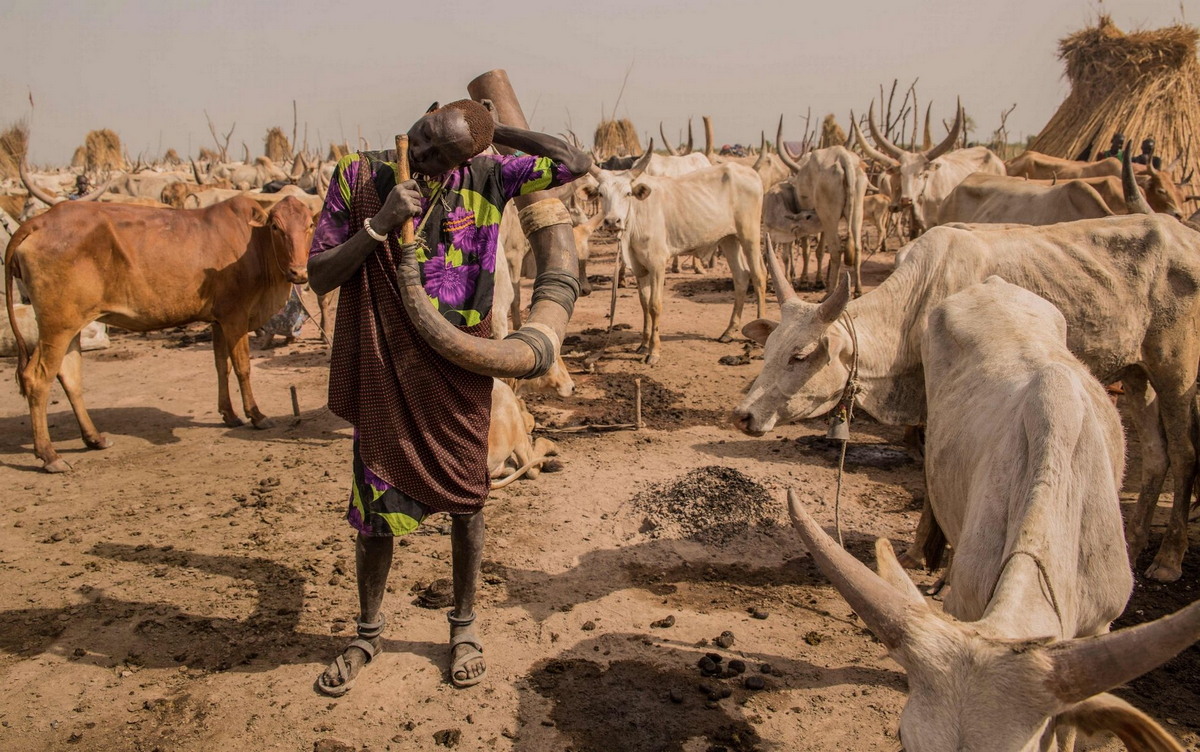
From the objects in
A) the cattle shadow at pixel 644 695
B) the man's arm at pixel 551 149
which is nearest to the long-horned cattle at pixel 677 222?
the cattle shadow at pixel 644 695

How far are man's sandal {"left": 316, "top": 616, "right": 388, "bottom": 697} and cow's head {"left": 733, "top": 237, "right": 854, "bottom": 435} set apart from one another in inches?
79.1

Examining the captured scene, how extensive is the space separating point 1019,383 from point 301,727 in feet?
9.85

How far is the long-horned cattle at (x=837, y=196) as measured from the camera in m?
11.0

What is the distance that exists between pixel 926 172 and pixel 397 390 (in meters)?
10.1

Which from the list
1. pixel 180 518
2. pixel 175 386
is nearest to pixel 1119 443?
pixel 180 518

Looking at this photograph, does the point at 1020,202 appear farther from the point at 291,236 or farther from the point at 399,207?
the point at 399,207

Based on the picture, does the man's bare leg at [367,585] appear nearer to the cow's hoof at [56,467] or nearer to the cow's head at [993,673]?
the cow's head at [993,673]

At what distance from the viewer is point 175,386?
841 centimetres

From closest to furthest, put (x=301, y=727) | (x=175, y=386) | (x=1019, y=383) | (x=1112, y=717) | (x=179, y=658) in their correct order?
1. (x=1112, y=717)
2. (x=1019, y=383)
3. (x=301, y=727)
4. (x=179, y=658)
5. (x=175, y=386)

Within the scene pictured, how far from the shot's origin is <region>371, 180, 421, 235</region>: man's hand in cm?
258

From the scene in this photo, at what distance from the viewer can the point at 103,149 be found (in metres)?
38.4

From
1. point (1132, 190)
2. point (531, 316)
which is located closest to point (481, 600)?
point (531, 316)

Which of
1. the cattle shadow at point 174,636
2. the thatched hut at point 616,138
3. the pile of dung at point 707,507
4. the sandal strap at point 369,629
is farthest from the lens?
the thatched hut at point 616,138

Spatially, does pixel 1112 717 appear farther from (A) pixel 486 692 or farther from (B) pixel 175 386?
(B) pixel 175 386
